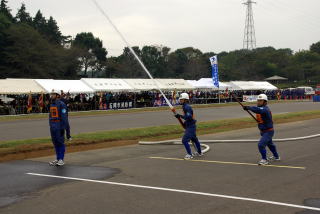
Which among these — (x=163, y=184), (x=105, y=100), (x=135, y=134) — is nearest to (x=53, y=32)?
(x=105, y=100)

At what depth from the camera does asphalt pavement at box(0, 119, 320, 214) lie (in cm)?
693

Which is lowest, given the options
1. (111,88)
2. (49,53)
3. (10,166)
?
(10,166)

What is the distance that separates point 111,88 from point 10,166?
96.2ft

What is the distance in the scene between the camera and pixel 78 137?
54.8ft

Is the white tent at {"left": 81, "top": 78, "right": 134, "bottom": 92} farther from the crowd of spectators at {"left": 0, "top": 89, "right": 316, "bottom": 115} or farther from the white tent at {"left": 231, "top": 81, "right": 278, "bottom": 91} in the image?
the white tent at {"left": 231, "top": 81, "right": 278, "bottom": 91}

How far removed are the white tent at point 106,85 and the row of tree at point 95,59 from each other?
29546 millimetres

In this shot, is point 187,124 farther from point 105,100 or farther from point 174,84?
point 174,84

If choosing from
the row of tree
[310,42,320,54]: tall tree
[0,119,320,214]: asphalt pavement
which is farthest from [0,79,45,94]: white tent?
[310,42,320,54]: tall tree

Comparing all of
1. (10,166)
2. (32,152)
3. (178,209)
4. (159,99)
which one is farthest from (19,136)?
(159,99)

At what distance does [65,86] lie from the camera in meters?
36.4

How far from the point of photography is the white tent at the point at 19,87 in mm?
32359

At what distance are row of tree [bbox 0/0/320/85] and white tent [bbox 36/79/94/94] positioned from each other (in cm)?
3201

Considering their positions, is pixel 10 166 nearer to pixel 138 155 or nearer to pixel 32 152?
pixel 32 152

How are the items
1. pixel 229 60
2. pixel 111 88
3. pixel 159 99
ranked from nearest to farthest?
1. pixel 111 88
2. pixel 159 99
3. pixel 229 60
